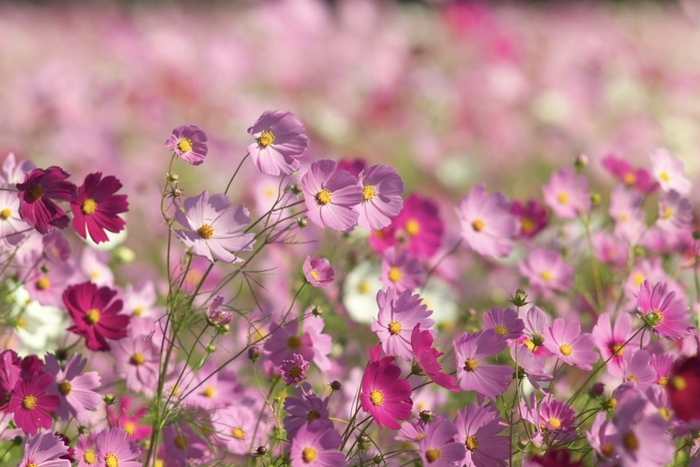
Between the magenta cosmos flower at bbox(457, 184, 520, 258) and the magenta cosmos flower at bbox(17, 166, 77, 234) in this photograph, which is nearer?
the magenta cosmos flower at bbox(17, 166, 77, 234)

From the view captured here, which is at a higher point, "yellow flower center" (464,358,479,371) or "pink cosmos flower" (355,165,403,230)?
"pink cosmos flower" (355,165,403,230)

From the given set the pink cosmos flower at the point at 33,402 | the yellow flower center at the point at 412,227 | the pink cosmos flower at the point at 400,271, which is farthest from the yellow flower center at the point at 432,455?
the yellow flower center at the point at 412,227

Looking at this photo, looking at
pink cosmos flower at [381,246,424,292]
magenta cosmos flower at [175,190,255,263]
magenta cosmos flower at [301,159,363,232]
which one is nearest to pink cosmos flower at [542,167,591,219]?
pink cosmos flower at [381,246,424,292]

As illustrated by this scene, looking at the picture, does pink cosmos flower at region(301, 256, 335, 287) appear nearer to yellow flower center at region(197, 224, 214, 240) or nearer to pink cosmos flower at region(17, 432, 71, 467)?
yellow flower center at region(197, 224, 214, 240)

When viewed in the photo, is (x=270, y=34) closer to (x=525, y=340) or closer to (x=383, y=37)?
(x=383, y=37)

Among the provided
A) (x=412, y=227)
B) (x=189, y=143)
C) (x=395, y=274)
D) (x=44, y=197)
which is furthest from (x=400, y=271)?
(x=44, y=197)

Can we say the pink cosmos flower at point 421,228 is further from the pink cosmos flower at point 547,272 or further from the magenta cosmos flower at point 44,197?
the magenta cosmos flower at point 44,197

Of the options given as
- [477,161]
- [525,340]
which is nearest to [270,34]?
[477,161]
